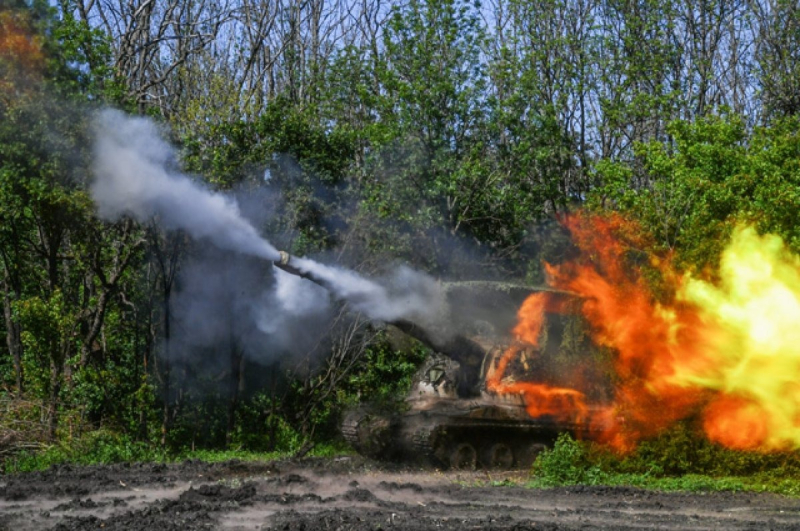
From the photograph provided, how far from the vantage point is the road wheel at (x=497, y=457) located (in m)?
21.7

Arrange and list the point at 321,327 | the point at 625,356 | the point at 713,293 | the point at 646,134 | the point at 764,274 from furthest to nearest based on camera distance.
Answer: the point at 646,134, the point at 321,327, the point at 625,356, the point at 713,293, the point at 764,274

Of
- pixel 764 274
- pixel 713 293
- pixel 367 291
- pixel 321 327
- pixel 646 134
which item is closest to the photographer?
pixel 764 274

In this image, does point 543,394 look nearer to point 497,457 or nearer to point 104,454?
point 497,457

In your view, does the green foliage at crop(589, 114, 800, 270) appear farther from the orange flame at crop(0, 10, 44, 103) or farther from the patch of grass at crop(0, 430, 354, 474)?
the orange flame at crop(0, 10, 44, 103)

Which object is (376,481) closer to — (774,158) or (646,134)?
(774,158)

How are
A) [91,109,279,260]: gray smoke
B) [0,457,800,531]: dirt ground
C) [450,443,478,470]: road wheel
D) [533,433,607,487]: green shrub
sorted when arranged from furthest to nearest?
[450,443,478,470]: road wheel < [91,109,279,260]: gray smoke < [533,433,607,487]: green shrub < [0,457,800,531]: dirt ground

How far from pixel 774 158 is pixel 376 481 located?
16367mm

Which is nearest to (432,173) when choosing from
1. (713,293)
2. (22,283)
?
(22,283)

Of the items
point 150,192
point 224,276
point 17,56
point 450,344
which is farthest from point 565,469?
point 17,56

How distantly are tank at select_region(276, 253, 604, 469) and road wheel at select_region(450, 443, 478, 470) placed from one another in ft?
0.07

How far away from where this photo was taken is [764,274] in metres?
16.9

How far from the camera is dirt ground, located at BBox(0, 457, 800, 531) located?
12.1 meters

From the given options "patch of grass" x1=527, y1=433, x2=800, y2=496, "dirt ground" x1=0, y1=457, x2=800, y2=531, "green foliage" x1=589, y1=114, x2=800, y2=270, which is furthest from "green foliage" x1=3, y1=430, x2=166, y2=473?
"green foliage" x1=589, y1=114, x2=800, y2=270

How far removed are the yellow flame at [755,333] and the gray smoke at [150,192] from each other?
27.4ft
